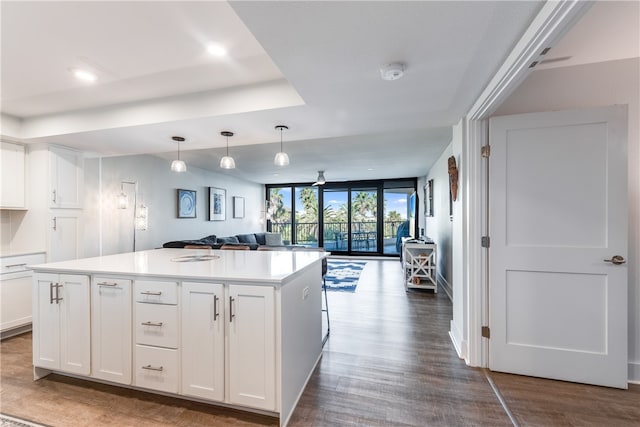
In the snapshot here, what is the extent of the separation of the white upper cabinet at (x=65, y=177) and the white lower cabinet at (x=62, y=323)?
1688mm

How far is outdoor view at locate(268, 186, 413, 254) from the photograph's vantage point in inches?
333

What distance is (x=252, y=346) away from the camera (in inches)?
67.3

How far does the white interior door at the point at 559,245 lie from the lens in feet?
6.57

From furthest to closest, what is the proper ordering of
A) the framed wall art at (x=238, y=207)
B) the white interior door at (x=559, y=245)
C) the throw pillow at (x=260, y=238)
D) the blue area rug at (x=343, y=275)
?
the throw pillow at (x=260, y=238), the framed wall art at (x=238, y=207), the blue area rug at (x=343, y=275), the white interior door at (x=559, y=245)

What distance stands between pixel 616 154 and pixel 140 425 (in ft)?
12.2

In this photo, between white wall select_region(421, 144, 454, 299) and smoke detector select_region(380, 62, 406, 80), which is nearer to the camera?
smoke detector select_region(380, 62, 406, 80)

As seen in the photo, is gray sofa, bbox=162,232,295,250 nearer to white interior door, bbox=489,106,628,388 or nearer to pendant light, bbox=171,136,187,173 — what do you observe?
pendant light, bbox=171,136,187,173

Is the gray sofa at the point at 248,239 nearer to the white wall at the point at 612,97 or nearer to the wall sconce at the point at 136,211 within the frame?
the wall sconce at the point at 136,211

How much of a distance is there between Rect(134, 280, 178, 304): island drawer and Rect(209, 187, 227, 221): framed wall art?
4757 mm

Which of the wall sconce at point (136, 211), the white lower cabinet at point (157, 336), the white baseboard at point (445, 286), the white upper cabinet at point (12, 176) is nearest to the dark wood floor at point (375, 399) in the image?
the white lower cabinet at point (157, 336)

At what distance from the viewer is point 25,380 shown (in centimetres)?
219

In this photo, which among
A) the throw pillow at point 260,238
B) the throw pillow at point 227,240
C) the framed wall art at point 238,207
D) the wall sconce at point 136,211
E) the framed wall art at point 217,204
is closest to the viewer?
the wall sconce at point 136,211

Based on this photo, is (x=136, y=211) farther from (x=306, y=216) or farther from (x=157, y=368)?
(x=306, y=216)

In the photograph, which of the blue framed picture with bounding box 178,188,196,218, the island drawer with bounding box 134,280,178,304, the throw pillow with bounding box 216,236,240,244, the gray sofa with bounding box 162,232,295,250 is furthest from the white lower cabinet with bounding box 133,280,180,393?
the throw pillow with bounding box 216,236,240,244
